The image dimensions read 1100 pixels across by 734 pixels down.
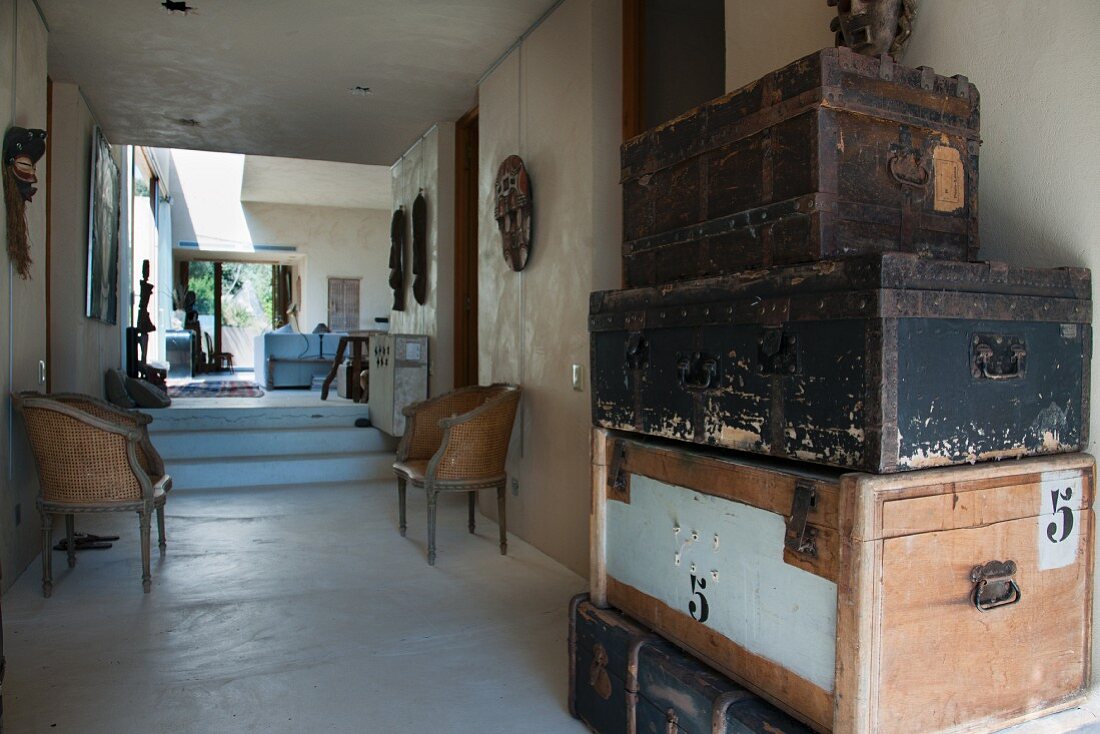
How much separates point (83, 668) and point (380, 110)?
4499mm

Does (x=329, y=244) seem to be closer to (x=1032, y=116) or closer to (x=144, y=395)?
(x=144, y=395)

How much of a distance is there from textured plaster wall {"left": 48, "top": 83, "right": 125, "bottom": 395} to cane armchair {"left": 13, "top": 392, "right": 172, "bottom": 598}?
2.05 meters

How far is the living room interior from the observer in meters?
2.00

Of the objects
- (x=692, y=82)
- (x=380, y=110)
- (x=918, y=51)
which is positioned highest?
(x=380, y=110)

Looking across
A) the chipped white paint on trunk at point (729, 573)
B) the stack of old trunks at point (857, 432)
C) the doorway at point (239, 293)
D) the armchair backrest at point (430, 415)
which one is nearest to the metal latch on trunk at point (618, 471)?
the chipped white paint on trunk at point (729, 573)

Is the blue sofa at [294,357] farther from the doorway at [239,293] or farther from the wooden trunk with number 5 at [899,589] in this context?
the doorway at [239,293]

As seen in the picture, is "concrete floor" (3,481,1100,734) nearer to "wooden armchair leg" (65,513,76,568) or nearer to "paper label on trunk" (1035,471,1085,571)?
"wooden armchair leg" (65,513,76,568)

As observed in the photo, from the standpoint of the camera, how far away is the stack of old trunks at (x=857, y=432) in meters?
1.31

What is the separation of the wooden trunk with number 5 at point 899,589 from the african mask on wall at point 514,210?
2.76 metres

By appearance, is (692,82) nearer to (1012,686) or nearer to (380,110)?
(380,110)

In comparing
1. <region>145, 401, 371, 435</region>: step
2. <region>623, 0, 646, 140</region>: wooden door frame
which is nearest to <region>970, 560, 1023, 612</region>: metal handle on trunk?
<region>623, 0, 646, 140</region>: wooden door frame

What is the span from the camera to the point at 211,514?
496 cm

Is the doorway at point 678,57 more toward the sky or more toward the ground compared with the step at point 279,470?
more toward the sky

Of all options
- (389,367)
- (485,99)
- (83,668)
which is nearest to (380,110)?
(485,99)
